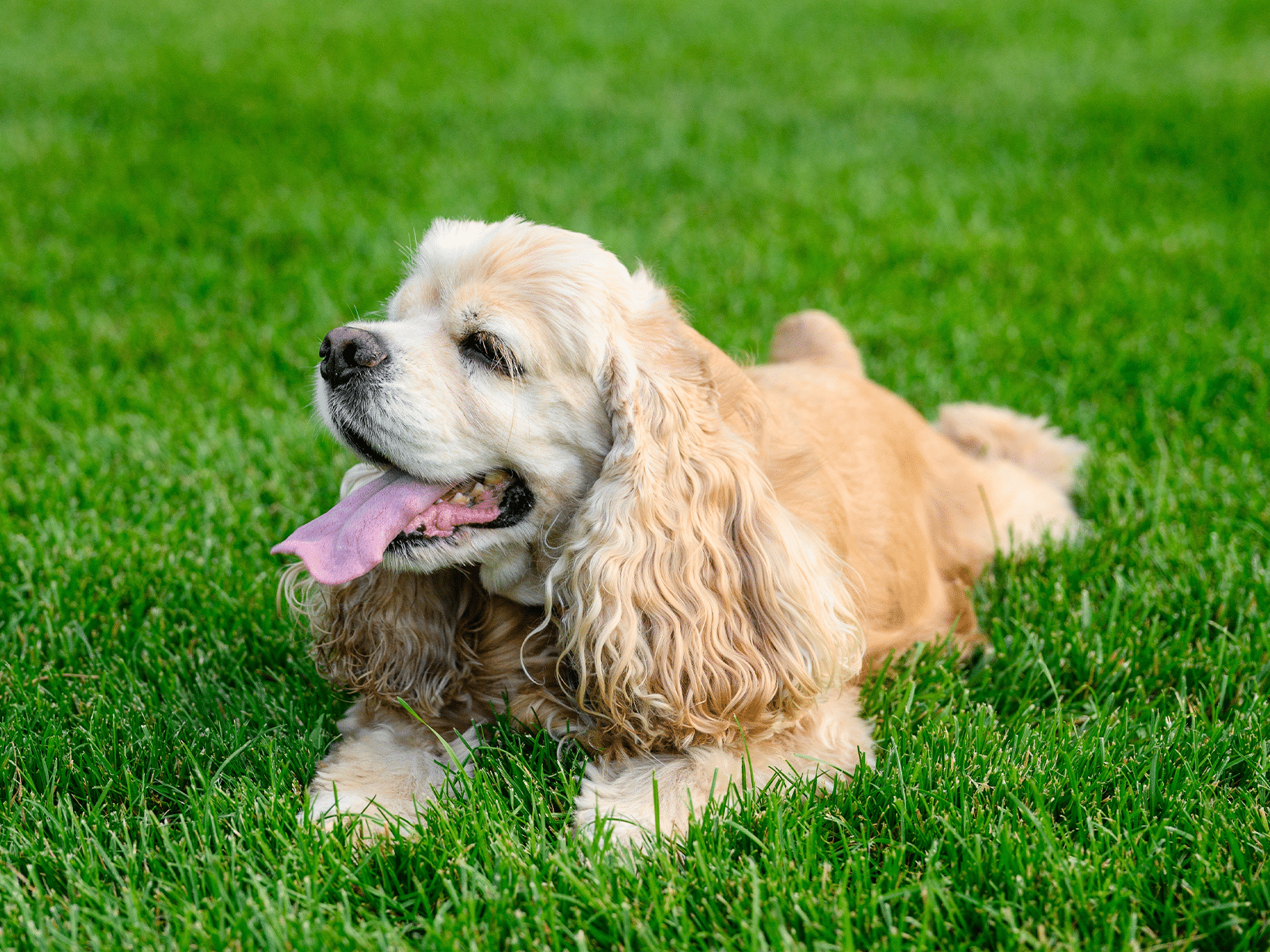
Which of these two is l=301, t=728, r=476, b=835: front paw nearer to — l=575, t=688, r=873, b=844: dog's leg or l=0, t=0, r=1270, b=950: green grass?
l=0, t=0, r=1270, b=950: green grass

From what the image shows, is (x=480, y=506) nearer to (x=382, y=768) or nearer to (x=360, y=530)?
(x=360, y=530)

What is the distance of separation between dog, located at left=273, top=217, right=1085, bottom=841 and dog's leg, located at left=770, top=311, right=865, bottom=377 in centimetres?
111

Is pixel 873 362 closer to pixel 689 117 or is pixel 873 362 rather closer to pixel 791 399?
pixel 791 399

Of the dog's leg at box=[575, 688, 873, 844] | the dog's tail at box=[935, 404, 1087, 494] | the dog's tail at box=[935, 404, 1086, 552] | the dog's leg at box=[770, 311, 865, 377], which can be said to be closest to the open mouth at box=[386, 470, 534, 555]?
the dog's leg at box=[575, 688, 873, 844]

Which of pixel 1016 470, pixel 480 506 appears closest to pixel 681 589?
pixel 480 506

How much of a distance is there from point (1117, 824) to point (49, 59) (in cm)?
969

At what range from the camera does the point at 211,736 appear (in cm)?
Answer: 263

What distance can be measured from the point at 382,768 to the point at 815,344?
2154mm

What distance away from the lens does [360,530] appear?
2557 mm

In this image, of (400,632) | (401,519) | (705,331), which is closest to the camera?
(401,519)

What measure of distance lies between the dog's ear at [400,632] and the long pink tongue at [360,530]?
24 cm

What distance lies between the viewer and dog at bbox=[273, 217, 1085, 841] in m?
2.45

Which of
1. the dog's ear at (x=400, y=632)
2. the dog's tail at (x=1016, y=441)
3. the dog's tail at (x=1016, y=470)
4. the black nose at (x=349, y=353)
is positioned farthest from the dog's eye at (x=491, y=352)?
the dog's tail at (x=1016, y=441)

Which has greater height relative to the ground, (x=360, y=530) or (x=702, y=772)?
(x=360, y=530)
